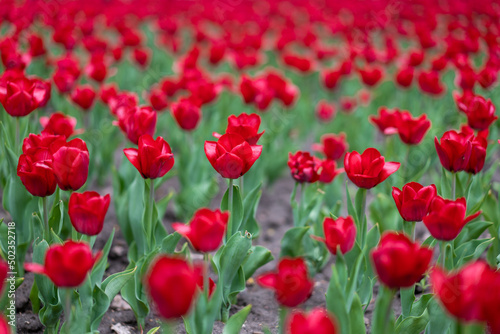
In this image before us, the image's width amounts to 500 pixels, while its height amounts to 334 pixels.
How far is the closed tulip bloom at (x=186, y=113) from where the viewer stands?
8.77 ft

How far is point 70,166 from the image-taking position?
174 cm

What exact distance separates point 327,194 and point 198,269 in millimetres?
1820

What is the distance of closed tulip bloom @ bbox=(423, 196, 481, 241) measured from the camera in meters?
1.55

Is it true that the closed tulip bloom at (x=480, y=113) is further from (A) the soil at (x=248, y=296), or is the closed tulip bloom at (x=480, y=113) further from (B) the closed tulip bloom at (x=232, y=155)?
(B) the closed tulip bloom at (x=232, y=155)

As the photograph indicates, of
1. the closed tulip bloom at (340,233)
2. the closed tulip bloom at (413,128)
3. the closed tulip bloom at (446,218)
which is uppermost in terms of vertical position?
the closed tulip bloom at (446,218)

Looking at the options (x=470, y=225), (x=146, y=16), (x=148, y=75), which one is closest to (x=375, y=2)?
(x=146, y=16)

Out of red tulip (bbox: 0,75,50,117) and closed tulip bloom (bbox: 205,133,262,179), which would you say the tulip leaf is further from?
red tulip (bbox: 0,75,50,117)

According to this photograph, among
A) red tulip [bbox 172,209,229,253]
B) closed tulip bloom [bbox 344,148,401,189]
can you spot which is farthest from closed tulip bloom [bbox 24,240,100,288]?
closed tulip bloom [bbox 344,148,401,189]

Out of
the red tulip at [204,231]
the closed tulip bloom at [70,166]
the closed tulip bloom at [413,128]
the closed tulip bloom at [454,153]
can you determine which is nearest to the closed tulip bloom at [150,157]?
the closed tulip bloom at [70,166]

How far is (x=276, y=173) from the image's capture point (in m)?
3.63

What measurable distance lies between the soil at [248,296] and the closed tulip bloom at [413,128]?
2.38 feet

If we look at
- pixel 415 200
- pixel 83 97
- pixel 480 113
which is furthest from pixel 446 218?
pixel 83 97

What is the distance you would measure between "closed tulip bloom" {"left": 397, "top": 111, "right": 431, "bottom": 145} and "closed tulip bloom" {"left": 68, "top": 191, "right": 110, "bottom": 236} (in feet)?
4.53

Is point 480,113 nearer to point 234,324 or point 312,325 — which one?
point 234,324
